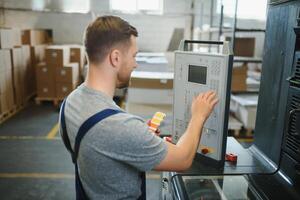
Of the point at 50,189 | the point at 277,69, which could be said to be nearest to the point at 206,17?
the point at 50,189

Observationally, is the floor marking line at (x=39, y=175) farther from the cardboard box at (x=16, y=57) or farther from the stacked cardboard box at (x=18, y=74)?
the cardboard box at (x=16, y=57)

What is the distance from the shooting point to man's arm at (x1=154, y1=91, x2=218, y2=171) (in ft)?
3.26

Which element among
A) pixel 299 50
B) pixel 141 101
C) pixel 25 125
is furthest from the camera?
pixel 25 125

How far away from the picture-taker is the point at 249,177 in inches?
51.1

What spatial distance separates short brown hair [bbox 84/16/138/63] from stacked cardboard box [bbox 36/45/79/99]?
487 cm

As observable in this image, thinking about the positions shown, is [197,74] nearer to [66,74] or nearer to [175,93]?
[175,93]

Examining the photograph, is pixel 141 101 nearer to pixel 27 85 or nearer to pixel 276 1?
pixel 276 1

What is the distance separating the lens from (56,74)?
223 inches

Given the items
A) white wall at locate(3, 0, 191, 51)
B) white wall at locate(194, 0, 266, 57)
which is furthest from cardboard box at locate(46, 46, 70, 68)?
white wall at locate(194, 0, 266, 57)

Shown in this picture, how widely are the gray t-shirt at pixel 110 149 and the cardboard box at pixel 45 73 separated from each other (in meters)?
4.95

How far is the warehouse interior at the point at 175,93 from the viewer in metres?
1.22

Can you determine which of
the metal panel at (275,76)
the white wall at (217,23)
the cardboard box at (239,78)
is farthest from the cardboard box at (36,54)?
the metal panel at (275,76)

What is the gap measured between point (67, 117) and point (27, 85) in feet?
17.8

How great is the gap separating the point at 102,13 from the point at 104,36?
6.37 meters
